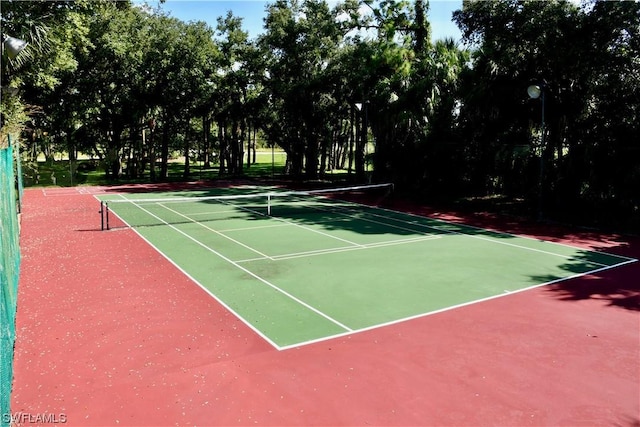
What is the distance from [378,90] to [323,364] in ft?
67.6

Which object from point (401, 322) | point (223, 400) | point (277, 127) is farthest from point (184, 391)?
point (277, 127)

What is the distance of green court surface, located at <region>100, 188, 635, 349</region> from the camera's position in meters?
8.98

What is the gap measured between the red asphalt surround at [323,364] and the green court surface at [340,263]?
1.71ft

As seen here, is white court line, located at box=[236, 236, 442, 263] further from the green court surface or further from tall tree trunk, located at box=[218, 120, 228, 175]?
tall tree trunk, located at box=[218, 120, 228, 175]

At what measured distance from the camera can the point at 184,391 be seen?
614cm

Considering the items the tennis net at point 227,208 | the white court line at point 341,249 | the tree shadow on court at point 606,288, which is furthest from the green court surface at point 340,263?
the tree shadow on court at point 606,288

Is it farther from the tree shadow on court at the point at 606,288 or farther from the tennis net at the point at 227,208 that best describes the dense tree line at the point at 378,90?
the tree shadow on court at the point at 606,288

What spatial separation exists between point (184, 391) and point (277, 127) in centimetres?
3246

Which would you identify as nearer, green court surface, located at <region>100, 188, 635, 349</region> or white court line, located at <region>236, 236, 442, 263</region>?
green court surface, located at <region>100, 188, 635, 349</region>

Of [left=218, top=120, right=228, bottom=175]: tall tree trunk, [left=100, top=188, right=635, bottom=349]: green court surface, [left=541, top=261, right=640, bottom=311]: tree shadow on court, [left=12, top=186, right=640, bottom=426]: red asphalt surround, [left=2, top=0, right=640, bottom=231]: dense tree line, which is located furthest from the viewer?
[left=218, top=120, right=228, bottom=175]: tall tree trunk

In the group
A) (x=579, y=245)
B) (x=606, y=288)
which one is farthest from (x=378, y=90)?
(x=606, y=288)

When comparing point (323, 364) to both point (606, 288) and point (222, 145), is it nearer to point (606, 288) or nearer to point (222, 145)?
point (606, 288)

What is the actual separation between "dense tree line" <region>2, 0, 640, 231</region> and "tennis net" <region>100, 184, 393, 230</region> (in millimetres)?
3642

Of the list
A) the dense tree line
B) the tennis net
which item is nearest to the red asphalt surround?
the tennis net
